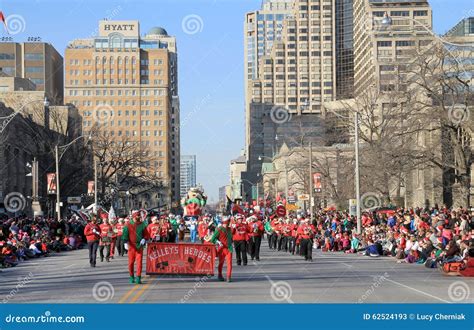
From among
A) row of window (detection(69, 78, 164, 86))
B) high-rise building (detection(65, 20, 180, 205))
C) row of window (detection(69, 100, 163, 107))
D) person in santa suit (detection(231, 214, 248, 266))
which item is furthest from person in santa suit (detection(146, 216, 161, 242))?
row of window (detection(69, 78, 164, 86))

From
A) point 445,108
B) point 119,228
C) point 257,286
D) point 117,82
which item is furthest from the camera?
point 117,82

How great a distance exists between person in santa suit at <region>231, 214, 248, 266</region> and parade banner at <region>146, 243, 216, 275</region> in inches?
220

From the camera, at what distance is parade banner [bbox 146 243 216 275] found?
74.3 feet

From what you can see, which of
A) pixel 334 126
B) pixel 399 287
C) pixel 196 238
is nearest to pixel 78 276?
pixel 399 287

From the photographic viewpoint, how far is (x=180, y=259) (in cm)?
2289

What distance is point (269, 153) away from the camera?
631 feet

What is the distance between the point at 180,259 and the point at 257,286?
3284mm

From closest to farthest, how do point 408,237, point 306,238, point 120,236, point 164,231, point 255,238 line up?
point 306,238 → point 255,238 → point 408,237 → point 120,236 → point 164,231

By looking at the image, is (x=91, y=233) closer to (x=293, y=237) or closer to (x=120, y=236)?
(x=120, y=236)

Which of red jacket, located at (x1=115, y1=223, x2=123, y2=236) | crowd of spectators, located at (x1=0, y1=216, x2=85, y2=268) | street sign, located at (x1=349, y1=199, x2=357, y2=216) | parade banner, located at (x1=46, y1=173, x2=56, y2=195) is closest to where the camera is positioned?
crowd of spectators, located at (x1=0, y1=216, x2=85, y2=268)

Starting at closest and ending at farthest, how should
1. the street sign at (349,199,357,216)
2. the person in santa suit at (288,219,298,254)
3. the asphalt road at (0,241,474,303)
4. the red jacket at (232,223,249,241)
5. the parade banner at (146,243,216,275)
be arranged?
the asphalt road at (0,241,474,303), the parade banner at (146,243,216,275), the red jacket at (232,223,249,241), the person in santa suit at (288,219,298,254), the street sign at (349,199,357,216)

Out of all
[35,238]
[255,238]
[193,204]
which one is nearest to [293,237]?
[255,238]

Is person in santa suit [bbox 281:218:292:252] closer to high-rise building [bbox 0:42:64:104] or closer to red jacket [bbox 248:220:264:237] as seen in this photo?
red jacket [bbox 248:220:264:237]

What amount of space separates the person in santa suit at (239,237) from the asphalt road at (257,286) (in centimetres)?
68
